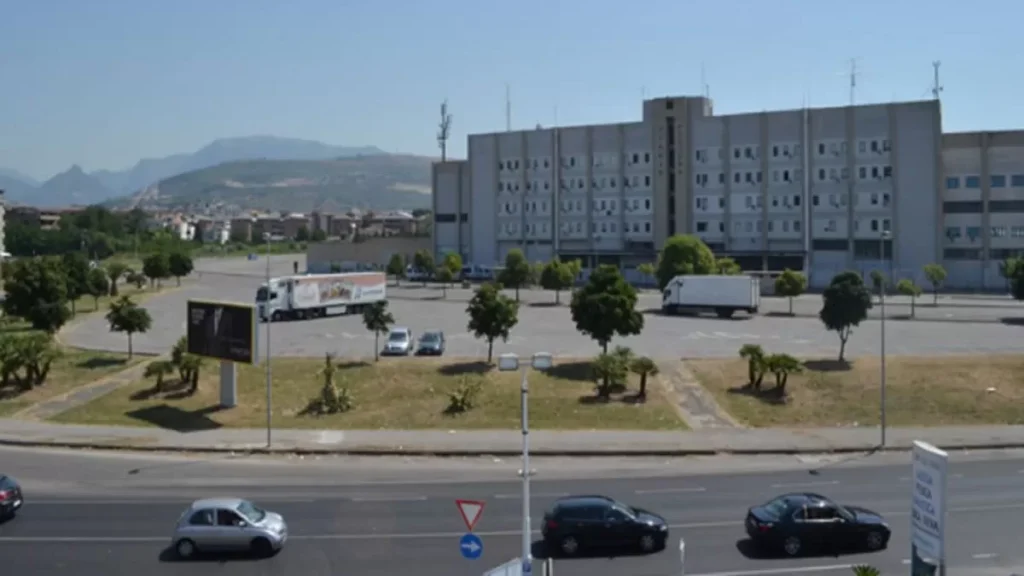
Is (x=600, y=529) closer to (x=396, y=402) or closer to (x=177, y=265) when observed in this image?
(x=396, y=402)

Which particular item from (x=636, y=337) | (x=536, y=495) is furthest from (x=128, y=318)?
(x=536, y=495)

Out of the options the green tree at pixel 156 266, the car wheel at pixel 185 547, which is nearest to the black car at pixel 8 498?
the car wheel at pixel 185 547

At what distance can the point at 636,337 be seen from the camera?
51.7m

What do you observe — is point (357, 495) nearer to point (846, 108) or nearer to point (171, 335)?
point (171, 335)

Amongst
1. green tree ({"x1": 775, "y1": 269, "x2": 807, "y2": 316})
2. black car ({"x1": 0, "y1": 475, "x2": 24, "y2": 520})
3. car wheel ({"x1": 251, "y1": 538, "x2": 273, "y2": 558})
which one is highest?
green tree ({"x1": 775, "y1": 269, "x2": 807, "y2": 316})

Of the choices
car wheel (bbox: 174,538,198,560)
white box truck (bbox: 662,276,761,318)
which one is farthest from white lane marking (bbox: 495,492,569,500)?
white box truck (bbox: 662,276,761,318)

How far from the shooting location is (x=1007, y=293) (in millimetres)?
83938

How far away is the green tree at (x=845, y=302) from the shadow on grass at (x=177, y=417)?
80.3 ft

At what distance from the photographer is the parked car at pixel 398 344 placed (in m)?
46.2

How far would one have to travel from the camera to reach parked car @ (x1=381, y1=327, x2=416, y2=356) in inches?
1821

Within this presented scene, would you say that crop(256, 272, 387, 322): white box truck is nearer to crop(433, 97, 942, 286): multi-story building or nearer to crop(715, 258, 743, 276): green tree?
crop(715, 258, 743, 276): green tree

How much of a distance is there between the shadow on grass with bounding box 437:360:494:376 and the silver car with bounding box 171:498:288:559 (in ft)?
67.7

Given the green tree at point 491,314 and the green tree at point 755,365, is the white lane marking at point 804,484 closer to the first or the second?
the green tree at point 755,365

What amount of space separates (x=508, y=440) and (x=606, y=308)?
10.2 m
